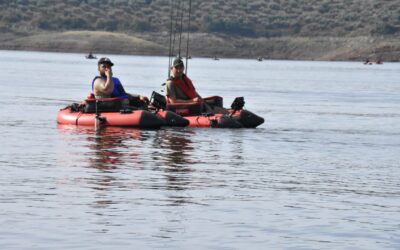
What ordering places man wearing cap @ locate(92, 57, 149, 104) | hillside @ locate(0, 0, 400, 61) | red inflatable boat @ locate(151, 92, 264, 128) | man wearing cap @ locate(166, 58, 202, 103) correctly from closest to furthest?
man wearing cap @ locate(92, 57, 149, 104) → red inflatable boat @ locate(151, 92, 264, 128) → man wearing cap @ locate(166, 58, 202, 103) → hillside @ locate(0, 0, 400, 61)

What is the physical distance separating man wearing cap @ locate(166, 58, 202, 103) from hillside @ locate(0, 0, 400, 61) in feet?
442

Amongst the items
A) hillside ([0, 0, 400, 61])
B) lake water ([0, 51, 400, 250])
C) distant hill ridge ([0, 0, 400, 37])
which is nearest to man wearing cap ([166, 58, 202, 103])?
lake water ([0, 51, 400, 250])

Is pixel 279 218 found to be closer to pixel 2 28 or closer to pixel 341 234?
pixel 341 234

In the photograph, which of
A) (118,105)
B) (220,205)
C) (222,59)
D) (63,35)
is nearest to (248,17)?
(222,59)

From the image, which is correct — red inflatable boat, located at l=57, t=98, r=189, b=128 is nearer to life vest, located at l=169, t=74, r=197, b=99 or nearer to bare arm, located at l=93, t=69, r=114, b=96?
bare arm, located at l=93, t=69, r=114, b=96

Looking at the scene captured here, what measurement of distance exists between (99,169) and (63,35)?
149350 mm

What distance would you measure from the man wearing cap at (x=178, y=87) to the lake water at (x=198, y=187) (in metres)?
0.80

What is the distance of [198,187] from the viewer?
18672mm

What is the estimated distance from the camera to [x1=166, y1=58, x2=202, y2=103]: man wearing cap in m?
30.8

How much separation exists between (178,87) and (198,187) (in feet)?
40.7

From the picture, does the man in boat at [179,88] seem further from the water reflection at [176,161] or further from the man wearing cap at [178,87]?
the water reflection at [176,161]

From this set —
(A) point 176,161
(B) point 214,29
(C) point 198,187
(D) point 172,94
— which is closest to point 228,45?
(B) point 214,29

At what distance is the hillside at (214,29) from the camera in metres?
168

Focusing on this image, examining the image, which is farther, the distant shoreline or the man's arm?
the distant shoreline
